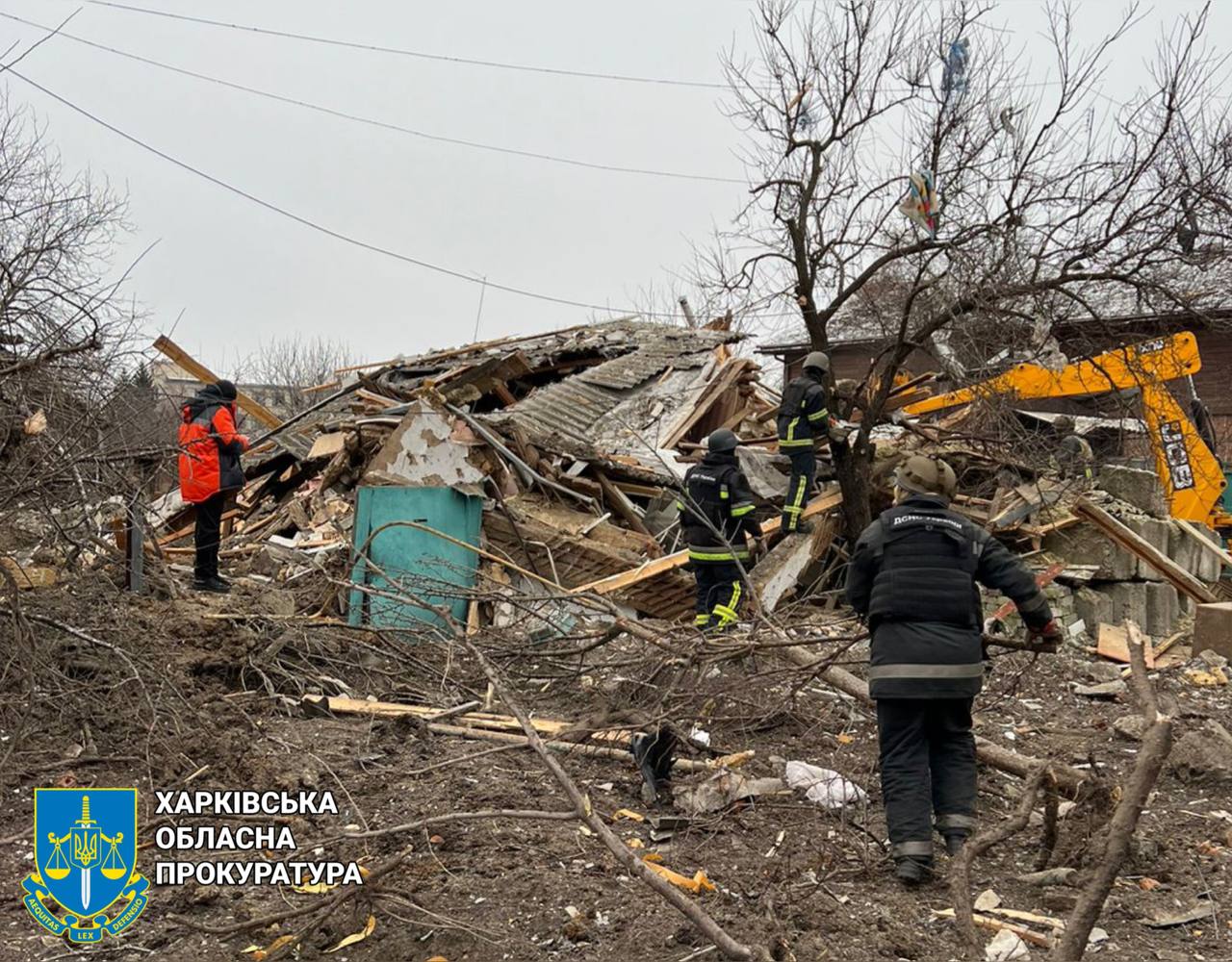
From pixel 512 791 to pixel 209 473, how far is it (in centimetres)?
404

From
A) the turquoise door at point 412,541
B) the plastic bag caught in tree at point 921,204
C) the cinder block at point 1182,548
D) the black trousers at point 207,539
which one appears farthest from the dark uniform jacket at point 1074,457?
the black trousers at point 207,539

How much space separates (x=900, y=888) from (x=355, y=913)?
1.91m

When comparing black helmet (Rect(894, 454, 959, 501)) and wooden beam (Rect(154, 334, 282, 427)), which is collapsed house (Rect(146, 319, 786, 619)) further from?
black helmet (Rect(894, 454, 959, 501))

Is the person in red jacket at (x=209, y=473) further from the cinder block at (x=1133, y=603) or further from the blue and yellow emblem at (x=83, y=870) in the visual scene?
the cinder block at (x=1133, y=603)

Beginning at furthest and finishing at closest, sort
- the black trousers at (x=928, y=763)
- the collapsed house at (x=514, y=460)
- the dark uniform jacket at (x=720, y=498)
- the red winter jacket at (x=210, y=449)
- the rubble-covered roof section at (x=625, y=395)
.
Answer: the rubble-covered roof section at (x=625, y=395)
the collapsed house at (x=514, y=460)
the dark uniform jacket at (x=720, y=498)
the red winter jacket at (x=210, y=449)
the black trousers at (x=928, y=763)

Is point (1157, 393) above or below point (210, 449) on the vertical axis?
above

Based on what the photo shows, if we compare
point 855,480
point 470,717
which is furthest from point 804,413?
point 470,717

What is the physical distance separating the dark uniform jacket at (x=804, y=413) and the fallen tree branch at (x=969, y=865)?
16.4 ft

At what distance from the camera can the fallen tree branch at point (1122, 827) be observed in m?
2.62

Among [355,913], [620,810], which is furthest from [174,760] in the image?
[620,810]

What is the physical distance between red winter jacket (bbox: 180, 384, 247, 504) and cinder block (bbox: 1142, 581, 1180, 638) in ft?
24.3

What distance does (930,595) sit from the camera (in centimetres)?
411

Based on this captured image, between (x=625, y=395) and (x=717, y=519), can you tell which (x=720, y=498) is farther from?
(x=625, y=395)

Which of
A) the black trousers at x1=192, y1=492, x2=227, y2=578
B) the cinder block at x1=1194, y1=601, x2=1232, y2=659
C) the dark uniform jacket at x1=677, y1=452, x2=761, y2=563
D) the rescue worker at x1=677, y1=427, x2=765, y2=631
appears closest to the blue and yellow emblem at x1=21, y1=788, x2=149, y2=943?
the black trousers at x1=192, y1=492, x2=227, y2=578
